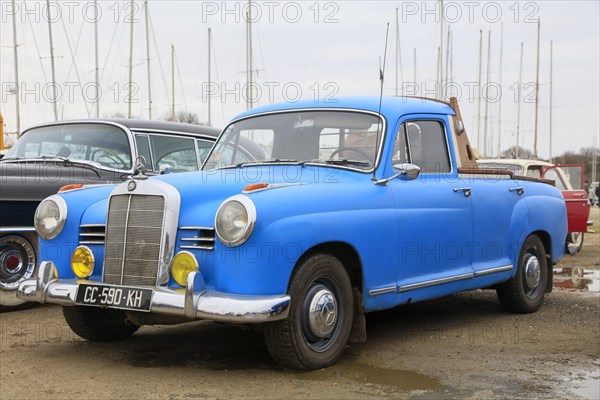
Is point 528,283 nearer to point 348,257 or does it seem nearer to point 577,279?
point 348,257

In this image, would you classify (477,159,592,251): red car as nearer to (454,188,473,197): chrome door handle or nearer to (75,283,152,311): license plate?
(454,188,473,197): chrome door handle

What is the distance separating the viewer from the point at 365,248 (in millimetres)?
5344

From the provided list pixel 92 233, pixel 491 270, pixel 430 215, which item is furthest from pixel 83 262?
pixel 491 270

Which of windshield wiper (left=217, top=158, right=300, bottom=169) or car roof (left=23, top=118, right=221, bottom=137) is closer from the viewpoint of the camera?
windshield wiper (left=217, top=158, right=300, bottom=169)

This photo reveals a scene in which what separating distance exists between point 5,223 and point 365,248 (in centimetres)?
357

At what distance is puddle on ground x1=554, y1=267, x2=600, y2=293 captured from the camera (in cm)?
909

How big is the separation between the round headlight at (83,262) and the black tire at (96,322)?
20.7 inches

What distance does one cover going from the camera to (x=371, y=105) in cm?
616

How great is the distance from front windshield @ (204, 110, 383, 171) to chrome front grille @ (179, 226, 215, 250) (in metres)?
1.34

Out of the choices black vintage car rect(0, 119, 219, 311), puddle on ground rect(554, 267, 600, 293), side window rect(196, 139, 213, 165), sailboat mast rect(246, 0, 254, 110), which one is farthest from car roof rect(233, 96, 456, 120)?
sailboat mast rect(246, 0, 254, 110)

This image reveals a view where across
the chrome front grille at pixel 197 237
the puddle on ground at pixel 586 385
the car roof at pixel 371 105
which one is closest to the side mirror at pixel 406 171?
the car roof at pixel 371 105

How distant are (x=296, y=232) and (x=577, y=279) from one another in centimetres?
635

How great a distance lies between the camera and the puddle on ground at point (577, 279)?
9.09 m

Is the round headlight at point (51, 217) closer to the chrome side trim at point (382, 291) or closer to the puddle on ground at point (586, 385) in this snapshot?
the chrome side trim at point (382, 291)
